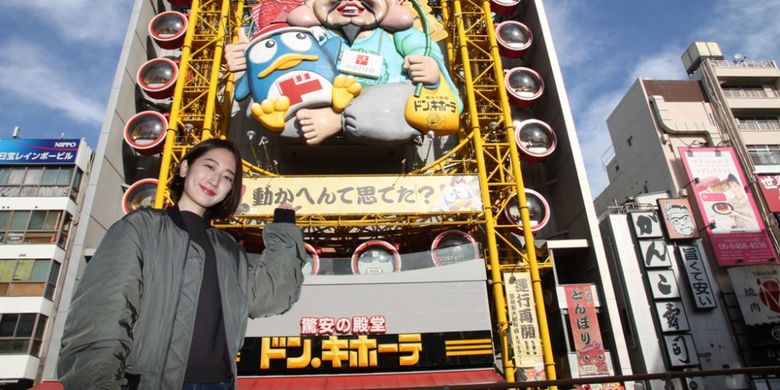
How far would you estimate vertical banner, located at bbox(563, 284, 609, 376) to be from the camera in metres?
14.1

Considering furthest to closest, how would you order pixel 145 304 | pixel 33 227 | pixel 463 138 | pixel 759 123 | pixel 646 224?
1. pixel 759 123
2. pixel 33 227
3. pixel 646 224
4. pixel 463 138
5. pixel 145 304

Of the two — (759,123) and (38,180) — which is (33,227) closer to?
(38,180)

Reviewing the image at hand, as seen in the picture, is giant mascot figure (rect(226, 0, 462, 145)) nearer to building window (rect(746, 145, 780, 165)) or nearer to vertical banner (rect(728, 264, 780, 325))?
vertical banner (rect(728, 264, 780, 325))

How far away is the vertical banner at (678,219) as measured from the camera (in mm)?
18016

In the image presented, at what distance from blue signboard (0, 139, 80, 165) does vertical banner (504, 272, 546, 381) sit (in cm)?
2303

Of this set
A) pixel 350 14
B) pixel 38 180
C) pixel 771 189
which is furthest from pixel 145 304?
pixel 771 189

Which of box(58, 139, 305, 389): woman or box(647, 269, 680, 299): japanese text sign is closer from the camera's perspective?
box(58, 139, 305, 389): woman

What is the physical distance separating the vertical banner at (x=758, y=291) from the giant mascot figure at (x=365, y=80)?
13506 millimetres

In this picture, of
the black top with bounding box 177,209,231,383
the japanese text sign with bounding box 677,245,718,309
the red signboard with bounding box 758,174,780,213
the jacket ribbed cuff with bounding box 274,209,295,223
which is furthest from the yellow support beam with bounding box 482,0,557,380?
the red signboard with bounding box 758,174,780,213

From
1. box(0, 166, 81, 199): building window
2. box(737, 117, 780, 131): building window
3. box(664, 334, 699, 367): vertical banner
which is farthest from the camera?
box(737, 117, 780, 131): building window

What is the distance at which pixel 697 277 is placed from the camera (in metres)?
17.3

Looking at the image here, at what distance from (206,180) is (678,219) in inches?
784

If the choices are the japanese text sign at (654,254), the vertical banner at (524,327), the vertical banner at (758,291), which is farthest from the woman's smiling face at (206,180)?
the vertical banner at (758,291)

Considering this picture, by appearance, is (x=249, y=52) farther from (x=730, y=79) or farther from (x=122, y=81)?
(x=730, y=79)
